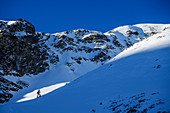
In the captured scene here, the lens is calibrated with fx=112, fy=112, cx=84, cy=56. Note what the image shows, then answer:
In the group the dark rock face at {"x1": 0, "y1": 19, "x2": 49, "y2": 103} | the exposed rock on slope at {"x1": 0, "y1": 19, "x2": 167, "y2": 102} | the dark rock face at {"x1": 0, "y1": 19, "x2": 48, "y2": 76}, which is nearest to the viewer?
the dark rock face at {"x1": 0, "y1": 19, "x2": 49, "y2": 103}

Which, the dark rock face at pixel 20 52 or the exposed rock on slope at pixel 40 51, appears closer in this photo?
the dark rock face at pixel 20 52

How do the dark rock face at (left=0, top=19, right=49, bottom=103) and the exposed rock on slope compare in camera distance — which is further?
the exposed rock on slope

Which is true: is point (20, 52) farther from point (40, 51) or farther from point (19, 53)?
point (40, 51)

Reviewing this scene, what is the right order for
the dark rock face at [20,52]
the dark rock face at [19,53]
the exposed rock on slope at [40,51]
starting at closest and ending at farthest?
the dark rock face at [19,53]
the dark rock face at [20,52]
the exposed rock on slope at [40,51]

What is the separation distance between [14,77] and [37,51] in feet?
47.3

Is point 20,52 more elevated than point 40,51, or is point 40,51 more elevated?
point 40,51

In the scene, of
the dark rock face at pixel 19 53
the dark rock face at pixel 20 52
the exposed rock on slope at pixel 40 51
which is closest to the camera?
the dark rock face at pixel 19 53

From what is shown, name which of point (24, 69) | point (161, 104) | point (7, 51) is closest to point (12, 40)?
point (7, 51)

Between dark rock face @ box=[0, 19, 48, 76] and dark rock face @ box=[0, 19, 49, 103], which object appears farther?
dark rock face @ box=[0, 19, 48, 76]

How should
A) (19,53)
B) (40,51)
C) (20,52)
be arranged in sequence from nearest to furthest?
(19,53), (20,52), (40,51)

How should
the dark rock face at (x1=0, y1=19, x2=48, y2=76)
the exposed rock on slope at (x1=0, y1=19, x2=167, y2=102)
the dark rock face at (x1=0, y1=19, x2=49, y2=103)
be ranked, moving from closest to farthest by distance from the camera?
the dark rock face at (x1=0, y1=19, x2=49, y2=103), the dark rock face at (x1=0, y1=19, x2=48, y2=76), the exposed rock on slope at (x1=0, y1=19, x2=167, y2=102)

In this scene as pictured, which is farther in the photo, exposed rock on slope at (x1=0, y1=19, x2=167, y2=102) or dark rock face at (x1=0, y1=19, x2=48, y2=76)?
exposed rock on slope at (x1=0, y1=19, x2=167, y2=102)

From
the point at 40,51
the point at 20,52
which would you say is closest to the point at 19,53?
the point at 20,52

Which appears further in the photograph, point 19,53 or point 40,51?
point 40,51
